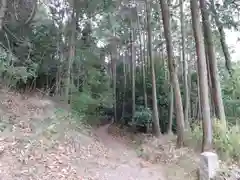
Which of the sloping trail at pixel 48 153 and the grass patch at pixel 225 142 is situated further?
the grass patch at pixel 225 142

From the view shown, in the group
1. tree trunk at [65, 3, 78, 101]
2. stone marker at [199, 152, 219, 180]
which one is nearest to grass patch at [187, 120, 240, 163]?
stone marker at [199, 152, 219, 180]

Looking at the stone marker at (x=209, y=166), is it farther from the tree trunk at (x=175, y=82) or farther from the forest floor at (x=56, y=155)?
the tree trunk at (x=175, y=82)

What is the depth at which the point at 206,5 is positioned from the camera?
8547 millimetres

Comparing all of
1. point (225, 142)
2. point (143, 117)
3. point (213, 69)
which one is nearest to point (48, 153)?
point (225, 142)

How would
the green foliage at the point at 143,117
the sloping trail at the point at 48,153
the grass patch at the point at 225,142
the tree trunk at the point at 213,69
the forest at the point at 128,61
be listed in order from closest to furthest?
1. the sloping trail at the point at 48,153
2. the grass patch at the point at 225,142
3. the forest at the point at 128,61
4. the tree trunk at the point at 213,69
5. the green foliage at the point at 143,117

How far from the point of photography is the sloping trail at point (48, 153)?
203 inches

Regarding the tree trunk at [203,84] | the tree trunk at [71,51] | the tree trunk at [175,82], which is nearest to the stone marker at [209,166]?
the tree trunk at [203,84]

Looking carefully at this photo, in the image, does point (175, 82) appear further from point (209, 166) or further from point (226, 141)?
point (209, 166)

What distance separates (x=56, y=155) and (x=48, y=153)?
0.62ft

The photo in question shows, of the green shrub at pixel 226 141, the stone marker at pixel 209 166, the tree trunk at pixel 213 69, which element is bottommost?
the stone marker at pixel 209 166

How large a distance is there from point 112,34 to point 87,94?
5.43m

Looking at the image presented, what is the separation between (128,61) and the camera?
18812mm

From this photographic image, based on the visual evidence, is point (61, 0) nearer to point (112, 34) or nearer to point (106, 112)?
point (112, 34)

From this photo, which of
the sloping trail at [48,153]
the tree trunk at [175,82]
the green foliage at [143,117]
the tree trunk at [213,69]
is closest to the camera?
the sloping trail at [48,153]
